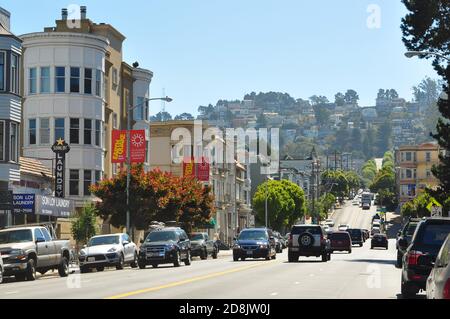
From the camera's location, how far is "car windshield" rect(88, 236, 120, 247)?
136 feet

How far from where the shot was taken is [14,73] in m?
43.4

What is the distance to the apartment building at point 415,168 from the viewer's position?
628 feet

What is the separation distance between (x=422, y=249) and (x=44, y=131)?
135ft

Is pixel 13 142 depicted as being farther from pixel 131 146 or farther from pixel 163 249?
pixel 131 146

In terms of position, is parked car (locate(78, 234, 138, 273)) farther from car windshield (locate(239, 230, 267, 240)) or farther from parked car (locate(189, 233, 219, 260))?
parked car (locate(189, 233, 219, 260))

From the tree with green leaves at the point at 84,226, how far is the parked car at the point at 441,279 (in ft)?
127

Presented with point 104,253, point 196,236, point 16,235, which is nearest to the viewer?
point 16,235

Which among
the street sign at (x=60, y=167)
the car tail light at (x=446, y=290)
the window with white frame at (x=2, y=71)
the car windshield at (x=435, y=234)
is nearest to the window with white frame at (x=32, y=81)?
the street sign at (x=60, y=167)

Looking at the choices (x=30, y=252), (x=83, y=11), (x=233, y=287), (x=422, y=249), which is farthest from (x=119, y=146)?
(x=422, y=249)

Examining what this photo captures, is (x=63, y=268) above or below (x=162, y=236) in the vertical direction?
below

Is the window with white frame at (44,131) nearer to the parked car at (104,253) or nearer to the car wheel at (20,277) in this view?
the parked car at (104,253)

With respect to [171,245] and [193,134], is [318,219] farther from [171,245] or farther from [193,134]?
[171,245]

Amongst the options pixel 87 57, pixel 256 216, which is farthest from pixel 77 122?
pixel 256 216
